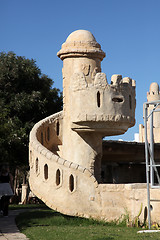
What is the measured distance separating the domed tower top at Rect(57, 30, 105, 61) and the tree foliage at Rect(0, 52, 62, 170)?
529 cm

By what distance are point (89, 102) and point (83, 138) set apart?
157 cm

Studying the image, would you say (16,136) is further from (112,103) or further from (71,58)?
(112,103)

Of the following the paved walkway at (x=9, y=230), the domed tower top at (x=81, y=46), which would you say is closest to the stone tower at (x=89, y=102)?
the domed tower top at (x=81, y=46)

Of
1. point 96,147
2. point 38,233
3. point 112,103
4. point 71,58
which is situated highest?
point 71,58

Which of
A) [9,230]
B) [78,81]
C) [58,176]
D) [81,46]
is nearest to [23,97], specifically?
[81,46]

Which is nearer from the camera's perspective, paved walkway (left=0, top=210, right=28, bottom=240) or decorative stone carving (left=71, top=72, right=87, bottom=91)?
paved walkway (left=0, top=210, right=28, bottom=240)

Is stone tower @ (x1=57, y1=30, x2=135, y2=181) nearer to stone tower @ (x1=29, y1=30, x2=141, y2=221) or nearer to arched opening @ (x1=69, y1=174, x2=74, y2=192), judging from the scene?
stone tower @ (x1=29, y1=30, x2=141, y2=221)

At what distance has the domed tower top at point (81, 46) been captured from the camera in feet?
43.4

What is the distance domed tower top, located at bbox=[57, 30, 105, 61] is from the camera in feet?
43.4

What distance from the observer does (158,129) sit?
20.7m

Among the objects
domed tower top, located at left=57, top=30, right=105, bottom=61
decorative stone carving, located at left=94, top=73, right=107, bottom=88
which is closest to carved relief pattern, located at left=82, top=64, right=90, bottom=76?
domed tower top, located at left=57, top=30, right=105, bottom=61

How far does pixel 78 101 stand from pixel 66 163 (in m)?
2.12

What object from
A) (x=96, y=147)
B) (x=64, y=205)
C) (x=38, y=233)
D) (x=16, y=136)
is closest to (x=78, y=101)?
(x=96, y=147)

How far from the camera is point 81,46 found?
13.3 meters
